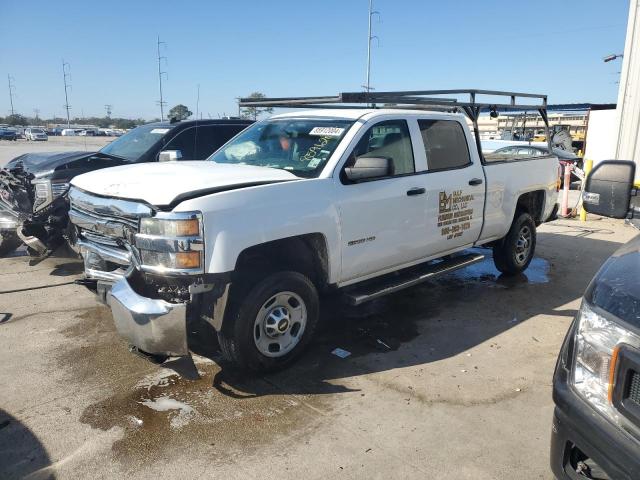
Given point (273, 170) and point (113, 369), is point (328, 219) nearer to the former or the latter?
point (273, 170)

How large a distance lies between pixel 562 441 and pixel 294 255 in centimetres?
239

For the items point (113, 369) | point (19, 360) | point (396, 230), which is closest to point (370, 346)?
point (396, 230)

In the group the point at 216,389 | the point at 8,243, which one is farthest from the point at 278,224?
the point at 8,243

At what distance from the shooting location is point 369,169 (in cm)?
408

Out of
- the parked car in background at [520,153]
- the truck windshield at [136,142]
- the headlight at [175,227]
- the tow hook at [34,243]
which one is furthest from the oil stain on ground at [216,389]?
the truck windshield at [136,142]

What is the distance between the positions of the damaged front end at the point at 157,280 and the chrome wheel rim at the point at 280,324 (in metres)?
0.39

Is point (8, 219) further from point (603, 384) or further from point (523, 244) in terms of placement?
point (603, 384)

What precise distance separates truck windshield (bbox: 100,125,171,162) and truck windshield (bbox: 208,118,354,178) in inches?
106

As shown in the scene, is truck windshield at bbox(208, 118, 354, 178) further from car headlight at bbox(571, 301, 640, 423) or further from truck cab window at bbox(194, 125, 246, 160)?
truck cab window at bbox(194, 125, 246, 160)

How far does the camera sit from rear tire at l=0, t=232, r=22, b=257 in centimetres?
684

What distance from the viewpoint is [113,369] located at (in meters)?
4.03

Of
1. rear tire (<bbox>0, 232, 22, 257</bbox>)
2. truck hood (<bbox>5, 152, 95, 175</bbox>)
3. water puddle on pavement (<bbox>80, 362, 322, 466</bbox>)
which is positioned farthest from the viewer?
rear tire (<bbox>0, 232, 22, 257</bbox>)

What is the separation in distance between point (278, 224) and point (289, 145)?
1228 millimetres

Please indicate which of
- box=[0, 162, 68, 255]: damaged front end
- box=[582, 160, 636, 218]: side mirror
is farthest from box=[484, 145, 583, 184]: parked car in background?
box=[0, 162, 68, 255]: damaged front end
